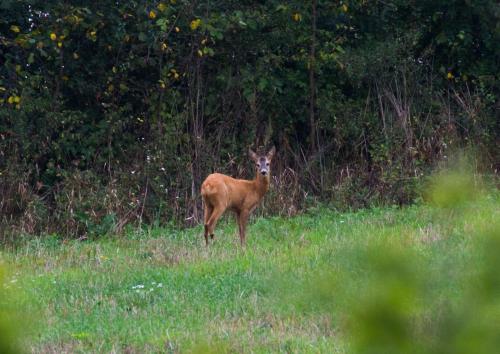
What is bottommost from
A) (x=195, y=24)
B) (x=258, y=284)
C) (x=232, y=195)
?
(x=258, y=284)

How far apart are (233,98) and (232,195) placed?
4316 mm

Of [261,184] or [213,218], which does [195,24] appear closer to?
[261,184]

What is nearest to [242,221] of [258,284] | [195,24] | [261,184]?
[261,184]

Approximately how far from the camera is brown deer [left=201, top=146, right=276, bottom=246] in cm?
1184

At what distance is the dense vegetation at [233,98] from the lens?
14656 mm

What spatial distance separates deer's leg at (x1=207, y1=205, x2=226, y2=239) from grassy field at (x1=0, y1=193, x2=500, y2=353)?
18 centimetres

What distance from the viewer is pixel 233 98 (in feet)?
53.2

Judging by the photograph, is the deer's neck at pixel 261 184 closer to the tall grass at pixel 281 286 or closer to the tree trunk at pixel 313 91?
the tall grass at pixel 281 286

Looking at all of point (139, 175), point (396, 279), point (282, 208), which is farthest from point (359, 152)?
point (396, 279)

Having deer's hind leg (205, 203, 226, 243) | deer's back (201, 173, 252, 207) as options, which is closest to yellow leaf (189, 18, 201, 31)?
deer's back (201, 173, 252, 207)

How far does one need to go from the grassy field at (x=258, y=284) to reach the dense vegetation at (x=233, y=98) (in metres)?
1.72

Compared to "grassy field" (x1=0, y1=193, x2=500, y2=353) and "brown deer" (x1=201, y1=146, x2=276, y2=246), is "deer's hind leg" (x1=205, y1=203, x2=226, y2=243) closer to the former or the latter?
"brown deer" (x1=201, y1=146, x2=276, y2=246)

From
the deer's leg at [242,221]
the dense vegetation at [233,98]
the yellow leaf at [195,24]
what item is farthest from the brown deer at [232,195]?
the yellow leaf at [195,24]

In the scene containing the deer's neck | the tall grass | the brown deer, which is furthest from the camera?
the deer's neck
